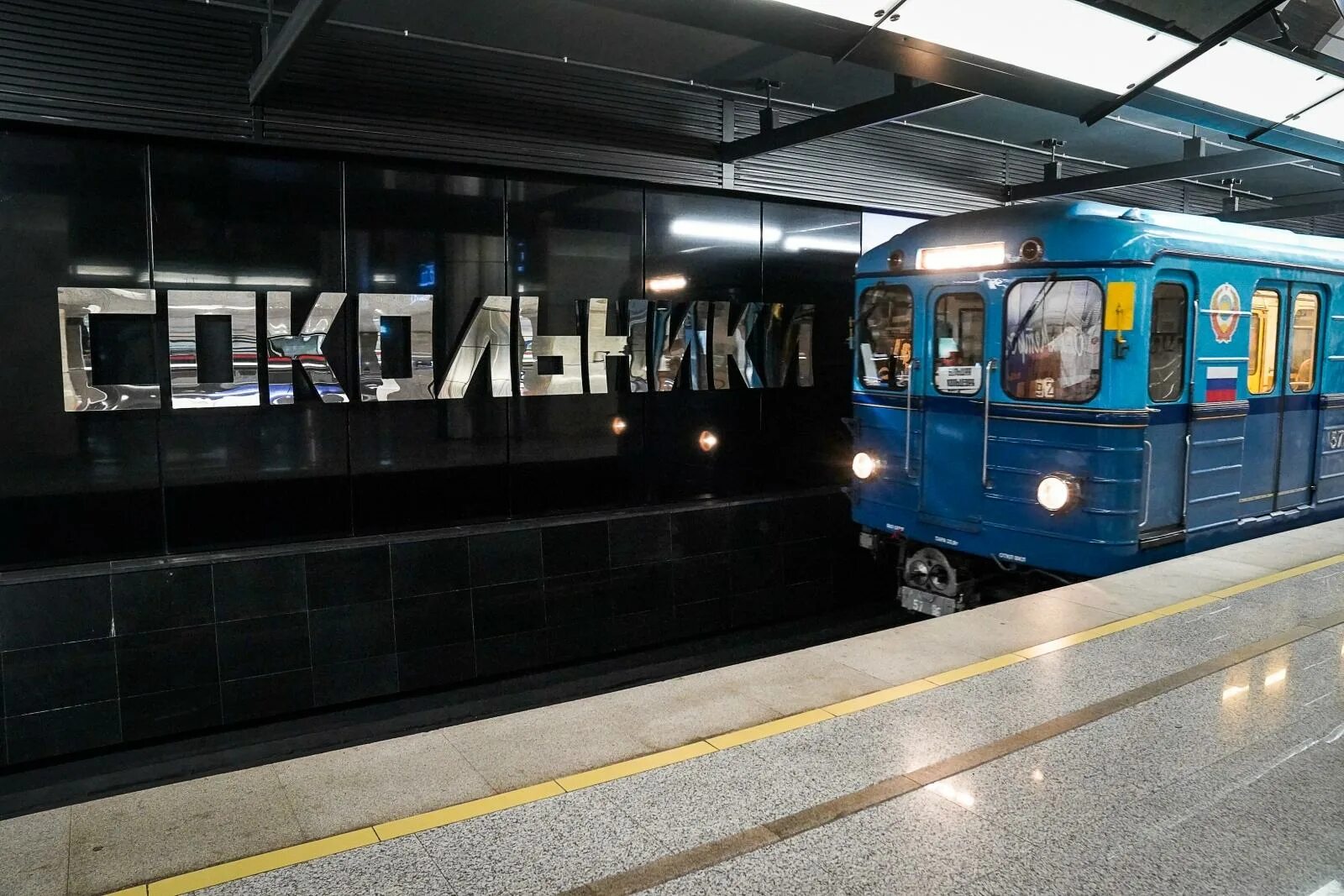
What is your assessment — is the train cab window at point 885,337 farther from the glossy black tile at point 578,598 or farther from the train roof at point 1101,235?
the glossy black tile at point 578,598

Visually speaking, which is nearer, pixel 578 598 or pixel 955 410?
pixel 955 410

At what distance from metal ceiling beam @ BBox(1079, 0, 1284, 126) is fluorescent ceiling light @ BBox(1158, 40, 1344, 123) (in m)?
0.12

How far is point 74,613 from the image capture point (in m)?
5.99

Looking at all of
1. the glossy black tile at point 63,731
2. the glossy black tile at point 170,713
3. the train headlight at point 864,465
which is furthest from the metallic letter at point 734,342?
the glossy black tile at point 63,731

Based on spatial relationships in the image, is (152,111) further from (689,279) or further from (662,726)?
(662,726)

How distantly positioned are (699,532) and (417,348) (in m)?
3.22

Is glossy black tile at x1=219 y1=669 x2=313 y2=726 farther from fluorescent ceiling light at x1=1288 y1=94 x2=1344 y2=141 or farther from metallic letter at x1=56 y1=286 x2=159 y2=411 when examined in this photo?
fluorescent ceiling light at x1=1288 y1=94 x2=1344 y2=141

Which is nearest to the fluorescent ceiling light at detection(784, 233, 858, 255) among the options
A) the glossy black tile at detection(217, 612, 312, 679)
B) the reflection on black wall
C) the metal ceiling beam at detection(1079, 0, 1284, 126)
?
the reflection on black wall

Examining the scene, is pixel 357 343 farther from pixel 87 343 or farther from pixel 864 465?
pixel 864 465

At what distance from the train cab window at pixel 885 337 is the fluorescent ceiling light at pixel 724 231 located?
5.80ft

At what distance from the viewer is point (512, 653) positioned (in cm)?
771

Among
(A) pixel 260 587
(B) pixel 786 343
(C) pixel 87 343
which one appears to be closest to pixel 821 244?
(B) pixel 786 343

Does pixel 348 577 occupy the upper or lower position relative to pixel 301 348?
lower

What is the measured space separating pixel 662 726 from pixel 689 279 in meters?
5.70
